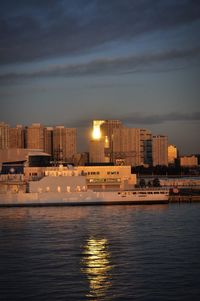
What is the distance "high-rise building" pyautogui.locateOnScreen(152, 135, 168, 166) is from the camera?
154 meters

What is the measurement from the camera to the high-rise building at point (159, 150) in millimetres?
153575

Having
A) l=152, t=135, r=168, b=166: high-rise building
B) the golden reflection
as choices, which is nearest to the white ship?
the golden reflection

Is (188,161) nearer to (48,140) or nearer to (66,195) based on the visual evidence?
(48,140)

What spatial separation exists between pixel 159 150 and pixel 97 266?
13718 centimetres

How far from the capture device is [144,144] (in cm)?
15225

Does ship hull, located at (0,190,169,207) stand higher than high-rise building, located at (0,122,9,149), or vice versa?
high-rise building, located at (0,122,9,149)

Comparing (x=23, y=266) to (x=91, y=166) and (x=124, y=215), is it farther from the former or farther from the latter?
(x=91, y=166)

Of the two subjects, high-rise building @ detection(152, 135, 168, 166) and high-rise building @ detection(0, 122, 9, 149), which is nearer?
high-rise building @ detection(0, 122, 9, 149)

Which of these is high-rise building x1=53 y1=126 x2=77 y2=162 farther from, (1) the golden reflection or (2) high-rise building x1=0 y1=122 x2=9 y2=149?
(1) the golden reflection

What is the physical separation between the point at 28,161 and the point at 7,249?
3646 centimetres

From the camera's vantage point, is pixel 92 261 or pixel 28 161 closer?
pixel 92 261

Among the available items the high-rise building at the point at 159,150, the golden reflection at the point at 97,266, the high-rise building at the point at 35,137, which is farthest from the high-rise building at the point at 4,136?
the golden reflection at the point at 97,266

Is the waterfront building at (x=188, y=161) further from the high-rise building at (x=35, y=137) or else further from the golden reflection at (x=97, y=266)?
the golden reflection at (x=97, y=266)

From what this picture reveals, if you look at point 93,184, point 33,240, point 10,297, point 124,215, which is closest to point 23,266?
point 10,297
